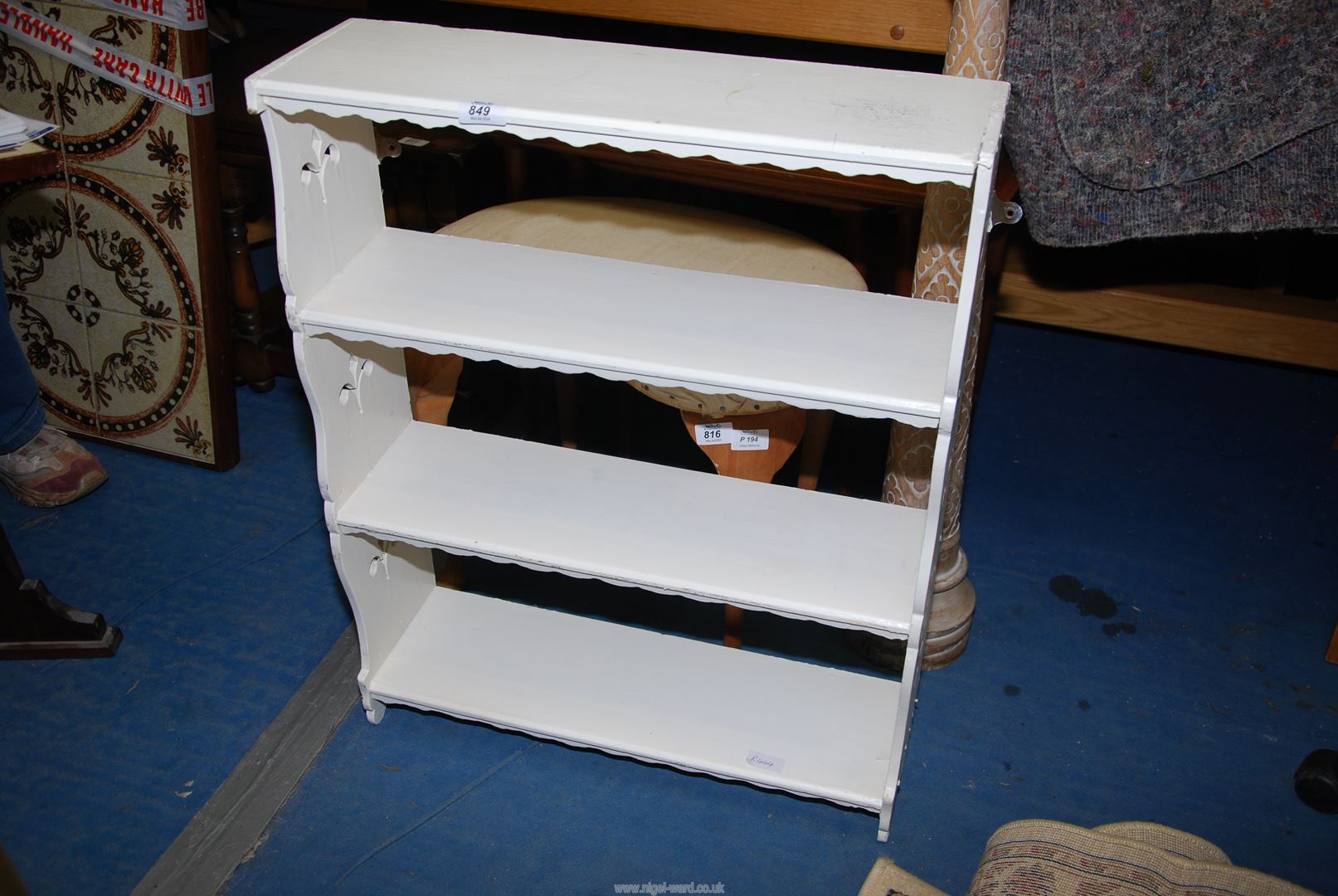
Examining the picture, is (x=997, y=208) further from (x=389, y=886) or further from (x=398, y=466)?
(x=389, y=886)

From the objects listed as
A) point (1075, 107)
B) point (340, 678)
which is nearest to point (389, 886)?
point (340, 678)

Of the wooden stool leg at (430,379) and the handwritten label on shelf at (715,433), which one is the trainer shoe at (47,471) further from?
the handwritten label on shelf at (715,433)

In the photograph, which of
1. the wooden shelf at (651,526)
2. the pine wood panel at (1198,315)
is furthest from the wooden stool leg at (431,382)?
the pine wood panel at (1198,315)

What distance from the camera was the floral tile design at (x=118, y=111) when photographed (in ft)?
7.01

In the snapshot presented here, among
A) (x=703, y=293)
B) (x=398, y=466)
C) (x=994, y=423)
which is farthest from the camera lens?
(x=994, y=423)

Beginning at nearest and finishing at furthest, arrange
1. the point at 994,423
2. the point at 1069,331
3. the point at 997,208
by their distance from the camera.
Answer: the point at 997,208, the point at 994,423, the point at 1069,331

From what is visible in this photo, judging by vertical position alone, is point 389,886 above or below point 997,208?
below

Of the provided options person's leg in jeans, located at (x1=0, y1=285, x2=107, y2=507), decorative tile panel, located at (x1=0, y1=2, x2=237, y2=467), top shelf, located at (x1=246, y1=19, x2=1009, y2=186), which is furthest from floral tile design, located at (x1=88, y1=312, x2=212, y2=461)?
top shelf, located at (x1=246, y1=19, x2=1009, y2=186)

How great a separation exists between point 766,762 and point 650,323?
708 mm

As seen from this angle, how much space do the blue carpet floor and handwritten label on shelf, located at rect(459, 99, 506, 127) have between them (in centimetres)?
105

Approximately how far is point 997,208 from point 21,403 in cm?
182

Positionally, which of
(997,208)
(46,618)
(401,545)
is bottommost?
(46,618)

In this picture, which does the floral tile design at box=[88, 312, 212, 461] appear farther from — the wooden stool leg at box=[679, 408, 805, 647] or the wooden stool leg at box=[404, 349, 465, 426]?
the wooden stool leg at box=[679, 408, 805, 647]

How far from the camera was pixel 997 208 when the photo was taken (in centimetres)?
144
